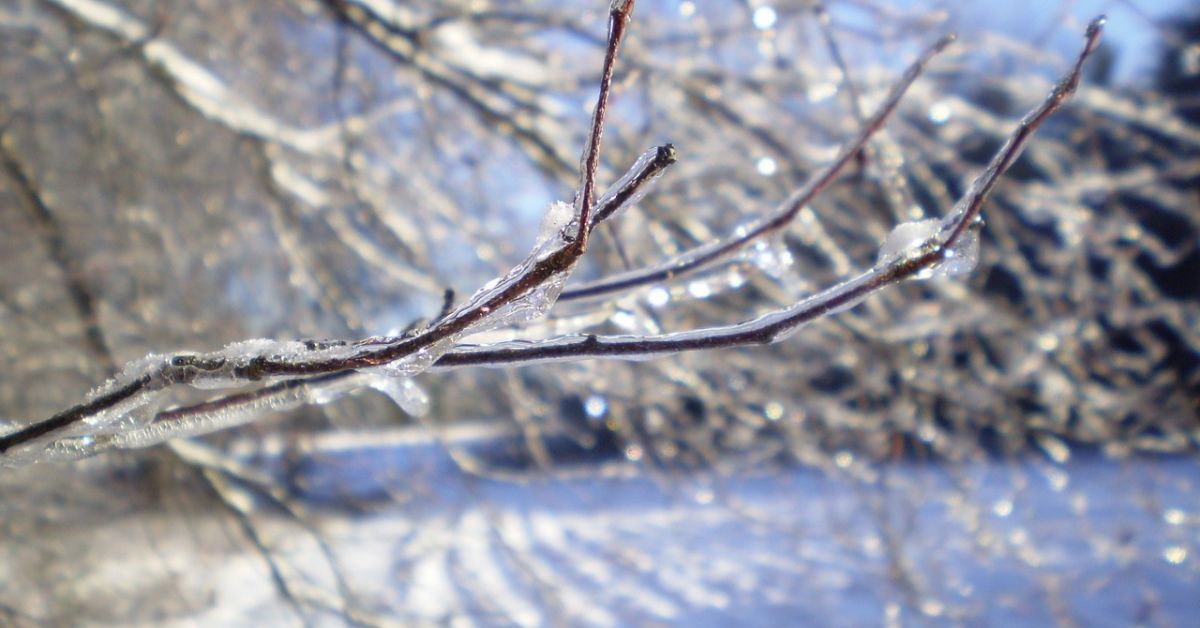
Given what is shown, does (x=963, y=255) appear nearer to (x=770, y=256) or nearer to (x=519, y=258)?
(x=770, y=256)

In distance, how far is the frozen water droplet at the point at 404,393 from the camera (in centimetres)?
92

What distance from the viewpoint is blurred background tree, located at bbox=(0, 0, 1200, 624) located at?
9.58 feet

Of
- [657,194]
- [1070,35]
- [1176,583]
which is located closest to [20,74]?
[657,194]

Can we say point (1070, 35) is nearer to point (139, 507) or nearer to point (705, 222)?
point (705, 222)

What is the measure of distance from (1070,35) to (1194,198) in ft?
4.82

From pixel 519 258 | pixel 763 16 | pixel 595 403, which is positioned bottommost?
pixel 595 403

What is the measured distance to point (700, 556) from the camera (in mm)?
6652

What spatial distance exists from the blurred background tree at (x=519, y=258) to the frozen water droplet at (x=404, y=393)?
1003mm

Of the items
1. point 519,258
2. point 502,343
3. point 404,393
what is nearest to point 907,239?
point 502,343

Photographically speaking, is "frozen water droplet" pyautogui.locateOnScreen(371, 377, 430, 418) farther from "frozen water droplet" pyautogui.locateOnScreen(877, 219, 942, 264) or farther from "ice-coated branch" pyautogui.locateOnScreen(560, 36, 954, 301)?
"frozen water droplet" pyautogui.locateOnScreen(877, 219, 942, 264)

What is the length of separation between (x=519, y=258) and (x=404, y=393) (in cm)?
278

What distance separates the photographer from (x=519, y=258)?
3736 mm

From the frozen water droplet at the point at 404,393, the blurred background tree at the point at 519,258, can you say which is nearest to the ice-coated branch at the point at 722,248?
the frozen water droplet at the point at 404,393

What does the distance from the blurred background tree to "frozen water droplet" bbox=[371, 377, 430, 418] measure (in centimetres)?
100
